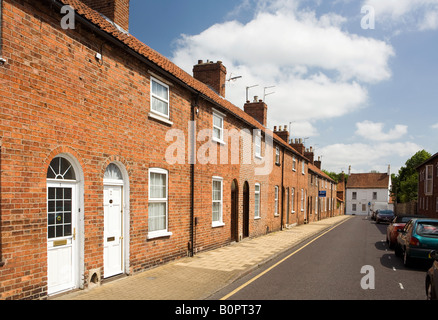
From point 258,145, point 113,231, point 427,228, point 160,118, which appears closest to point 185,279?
point 113,231

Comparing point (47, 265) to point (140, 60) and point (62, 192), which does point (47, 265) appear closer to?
point (62, 192)

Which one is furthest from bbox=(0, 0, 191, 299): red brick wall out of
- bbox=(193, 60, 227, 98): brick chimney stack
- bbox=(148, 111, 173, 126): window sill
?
bbox=(193, 60, 227, 98): brick chimney stack

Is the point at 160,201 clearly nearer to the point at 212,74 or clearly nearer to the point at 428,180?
the point at 212,74

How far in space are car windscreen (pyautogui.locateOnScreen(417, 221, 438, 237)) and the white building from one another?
75854 millimetres

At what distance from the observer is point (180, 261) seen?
10.9 meters

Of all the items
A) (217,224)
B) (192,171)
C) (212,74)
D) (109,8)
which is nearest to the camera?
(109,8)

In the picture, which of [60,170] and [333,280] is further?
[333,280]

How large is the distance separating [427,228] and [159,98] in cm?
902

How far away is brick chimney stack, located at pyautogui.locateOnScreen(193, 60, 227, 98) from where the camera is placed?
19.0 m

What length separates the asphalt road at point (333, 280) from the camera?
24.6 ft

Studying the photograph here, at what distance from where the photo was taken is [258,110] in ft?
81.1
